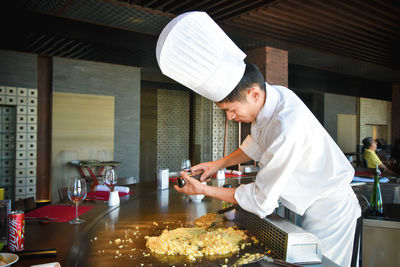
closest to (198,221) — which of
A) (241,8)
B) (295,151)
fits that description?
(295,151)

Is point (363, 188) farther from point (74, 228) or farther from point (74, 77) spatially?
point (74, 77)

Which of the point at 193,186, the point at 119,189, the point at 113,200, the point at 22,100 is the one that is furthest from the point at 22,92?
the point at 193,186

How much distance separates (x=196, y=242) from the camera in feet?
4.10

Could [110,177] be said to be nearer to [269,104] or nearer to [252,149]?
[252,149]

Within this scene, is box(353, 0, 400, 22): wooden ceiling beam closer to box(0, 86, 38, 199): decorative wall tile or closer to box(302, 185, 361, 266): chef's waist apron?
box(302, 185, 361, 266): chef's waist apron

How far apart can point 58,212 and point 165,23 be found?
160 inches

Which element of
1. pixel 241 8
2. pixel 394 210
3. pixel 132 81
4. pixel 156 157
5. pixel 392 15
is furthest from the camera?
pixel 156 157

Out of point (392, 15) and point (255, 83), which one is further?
point (392, 15)

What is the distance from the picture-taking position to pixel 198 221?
1591 millimetres

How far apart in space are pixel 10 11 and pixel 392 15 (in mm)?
5848

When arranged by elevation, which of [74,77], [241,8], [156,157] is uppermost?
[241,8]

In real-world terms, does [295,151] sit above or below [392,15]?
below

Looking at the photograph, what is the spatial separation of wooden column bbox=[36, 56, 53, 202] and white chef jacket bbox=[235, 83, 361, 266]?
5.36 metres

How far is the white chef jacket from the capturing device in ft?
4.26
